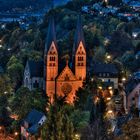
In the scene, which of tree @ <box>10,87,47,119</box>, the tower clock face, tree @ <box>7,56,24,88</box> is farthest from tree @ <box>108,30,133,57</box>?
tree @ <box>10,87,47,119</box>

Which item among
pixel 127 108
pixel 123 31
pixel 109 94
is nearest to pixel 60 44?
pixel 123 31

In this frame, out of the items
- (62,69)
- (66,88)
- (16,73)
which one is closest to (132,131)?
(66,88)

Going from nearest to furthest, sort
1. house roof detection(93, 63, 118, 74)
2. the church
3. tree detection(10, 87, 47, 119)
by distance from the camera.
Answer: tree detection(10, 87, 47, 119)
the church
house roof detection(93, 63, 118, 74)

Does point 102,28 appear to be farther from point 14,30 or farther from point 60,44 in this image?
point 14,30

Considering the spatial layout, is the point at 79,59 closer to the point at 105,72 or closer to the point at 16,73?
the point at 105,72

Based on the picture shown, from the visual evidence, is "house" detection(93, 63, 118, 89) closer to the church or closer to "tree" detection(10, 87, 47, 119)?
the church

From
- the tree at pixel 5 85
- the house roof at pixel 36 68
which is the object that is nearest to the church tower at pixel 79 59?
the house roof at pixel 36 68

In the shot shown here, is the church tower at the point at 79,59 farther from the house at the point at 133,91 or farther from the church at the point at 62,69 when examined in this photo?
the house at the point at 133,91
